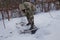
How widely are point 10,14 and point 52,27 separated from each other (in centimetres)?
253

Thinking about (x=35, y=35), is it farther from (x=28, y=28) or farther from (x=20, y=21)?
(x=20, y=21)

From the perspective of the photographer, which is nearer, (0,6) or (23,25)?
(23,25)

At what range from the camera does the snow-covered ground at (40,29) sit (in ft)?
22.7

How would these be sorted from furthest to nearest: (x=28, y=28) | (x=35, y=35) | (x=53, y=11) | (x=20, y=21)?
1. (x=53, y=11)
2. (x=20, y=21)
3. (x=28, y=28)
4. (x=35, y=35)

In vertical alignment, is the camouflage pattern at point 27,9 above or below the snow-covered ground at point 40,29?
above

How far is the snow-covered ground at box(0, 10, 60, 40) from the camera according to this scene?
6.92 meters

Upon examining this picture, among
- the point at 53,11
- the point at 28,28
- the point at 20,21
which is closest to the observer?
the point at 28,28

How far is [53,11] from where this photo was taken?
9.84 m

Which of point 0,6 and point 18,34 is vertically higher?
point 0,6

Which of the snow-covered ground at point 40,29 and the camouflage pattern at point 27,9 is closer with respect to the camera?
the snow-covered ground at point 40,29

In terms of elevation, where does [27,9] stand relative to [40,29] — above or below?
above

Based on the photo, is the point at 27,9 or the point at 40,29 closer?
the point at 27,9

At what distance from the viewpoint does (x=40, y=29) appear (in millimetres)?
7449

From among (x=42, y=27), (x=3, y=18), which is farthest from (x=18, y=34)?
(x=3, y=18)
